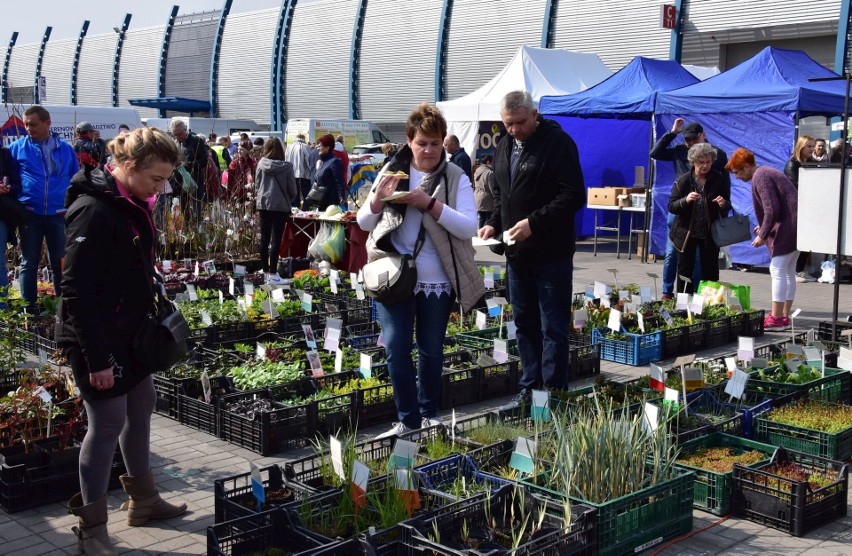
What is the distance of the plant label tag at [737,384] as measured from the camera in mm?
5230

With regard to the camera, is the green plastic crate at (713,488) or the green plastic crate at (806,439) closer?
the green plastic crate at (713,488)

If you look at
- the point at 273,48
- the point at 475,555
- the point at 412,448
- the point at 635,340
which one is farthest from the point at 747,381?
the point at 273,48

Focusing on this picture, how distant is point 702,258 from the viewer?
8.43m

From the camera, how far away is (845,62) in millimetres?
21172

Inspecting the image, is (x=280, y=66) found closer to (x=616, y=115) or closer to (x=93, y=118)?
(x=93, y=118)

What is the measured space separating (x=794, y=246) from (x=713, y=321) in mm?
1073

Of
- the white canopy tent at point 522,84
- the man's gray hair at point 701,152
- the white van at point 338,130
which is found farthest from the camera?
the white van at point 338,130

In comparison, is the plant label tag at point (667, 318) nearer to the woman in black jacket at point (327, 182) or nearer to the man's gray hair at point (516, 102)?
the man's gray hair at point (516, 102)

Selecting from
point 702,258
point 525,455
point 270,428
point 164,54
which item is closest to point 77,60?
point 164,54

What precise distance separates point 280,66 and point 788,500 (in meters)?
37.6

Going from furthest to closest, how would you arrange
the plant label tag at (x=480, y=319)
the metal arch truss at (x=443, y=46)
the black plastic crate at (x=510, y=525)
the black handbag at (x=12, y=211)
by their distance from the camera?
the metal arch truss at (x=443, y=46) < the black handbag at (x=12, y=211) < the plant label tag at (x=480, y=319) < the black plastic crate at (x=510, y=525)

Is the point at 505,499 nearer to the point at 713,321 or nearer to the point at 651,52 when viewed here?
the point at 713,321

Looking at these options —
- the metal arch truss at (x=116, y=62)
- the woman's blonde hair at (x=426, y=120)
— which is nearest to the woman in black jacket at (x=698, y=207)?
the woman's blonde hair at (x=426, y=120)

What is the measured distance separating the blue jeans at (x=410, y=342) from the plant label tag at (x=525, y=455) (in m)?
0.87
